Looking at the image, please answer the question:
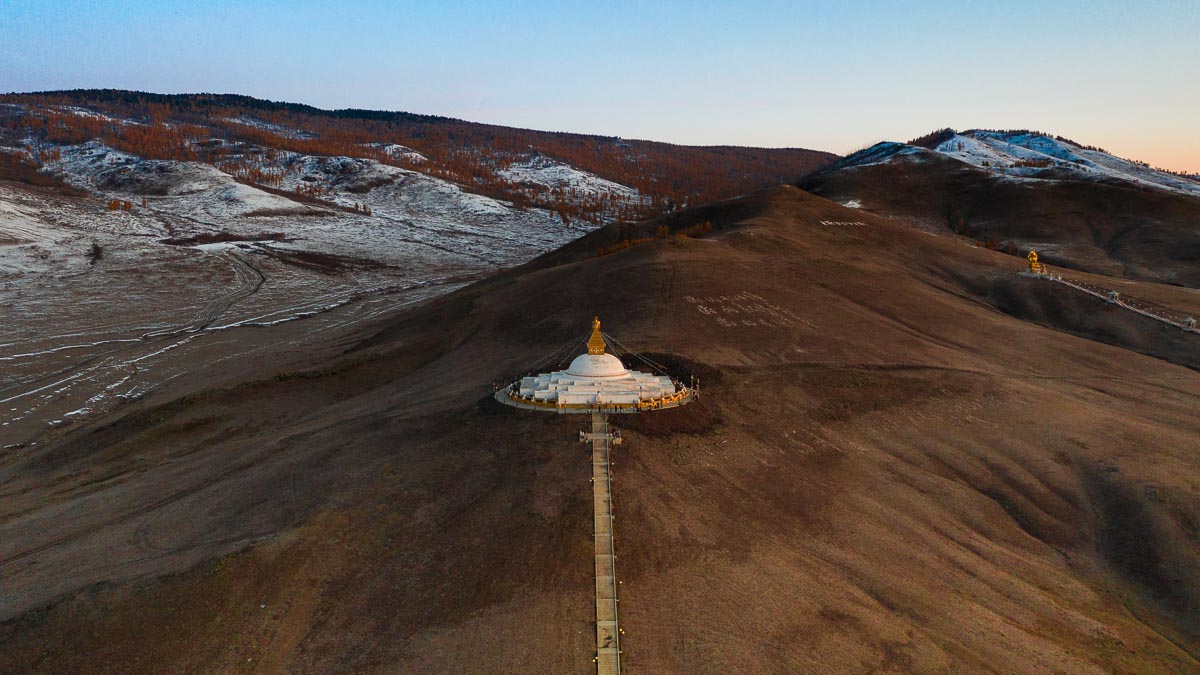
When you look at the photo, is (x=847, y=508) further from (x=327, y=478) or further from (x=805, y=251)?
(x=805, y=251)

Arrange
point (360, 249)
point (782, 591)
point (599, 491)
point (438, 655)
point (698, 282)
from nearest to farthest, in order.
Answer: point (438, 655), point (782, 591), point (599, 491), point (698, 282), point (360, 249)

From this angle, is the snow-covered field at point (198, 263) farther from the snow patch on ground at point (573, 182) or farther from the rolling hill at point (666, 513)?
the snow patch on ground at point (573, 182)

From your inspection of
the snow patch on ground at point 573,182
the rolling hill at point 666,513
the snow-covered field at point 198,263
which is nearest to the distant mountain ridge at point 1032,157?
the snow patch on ground at point 573,182

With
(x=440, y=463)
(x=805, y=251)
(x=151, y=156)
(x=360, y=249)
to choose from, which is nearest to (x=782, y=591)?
(x=440, y=463)

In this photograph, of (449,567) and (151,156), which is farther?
(151,156)

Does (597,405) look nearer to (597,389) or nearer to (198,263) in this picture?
(597,389)

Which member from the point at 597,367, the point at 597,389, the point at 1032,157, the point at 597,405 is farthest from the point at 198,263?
the point at 1032,157
